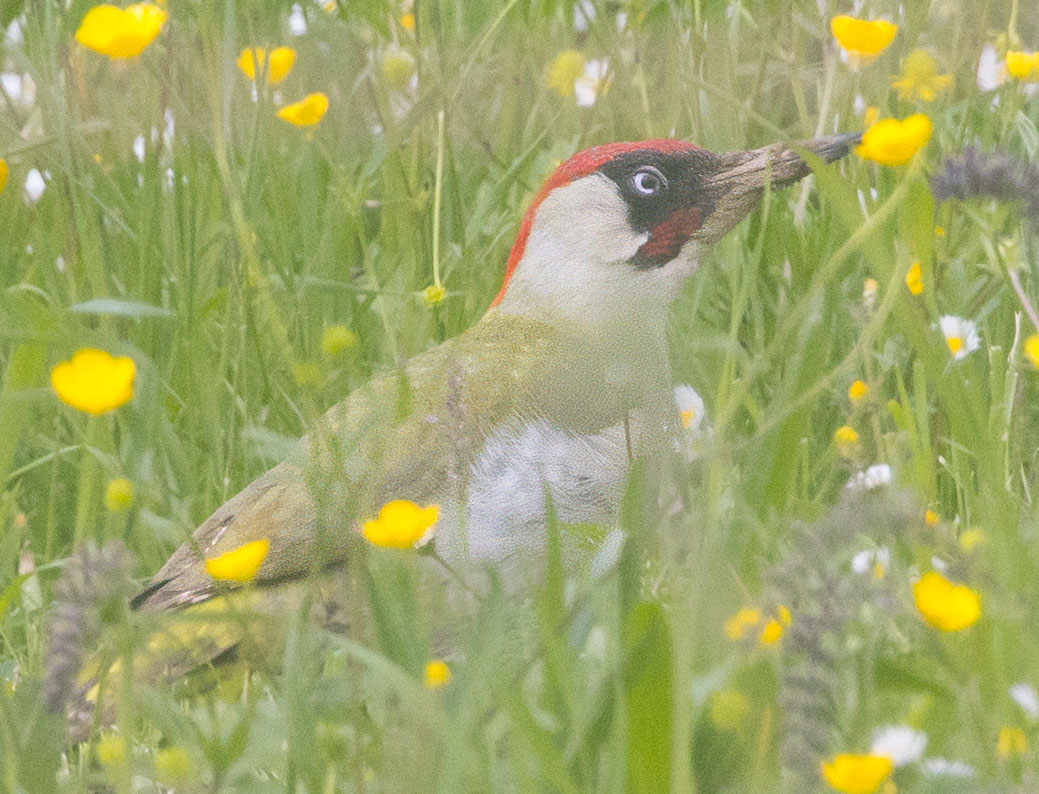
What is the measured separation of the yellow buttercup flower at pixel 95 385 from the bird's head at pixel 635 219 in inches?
51.2

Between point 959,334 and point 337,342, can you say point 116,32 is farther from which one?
point 959,334

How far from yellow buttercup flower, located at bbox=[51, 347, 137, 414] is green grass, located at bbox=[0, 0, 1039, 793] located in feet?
0.15

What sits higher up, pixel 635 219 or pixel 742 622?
pixel 742 622

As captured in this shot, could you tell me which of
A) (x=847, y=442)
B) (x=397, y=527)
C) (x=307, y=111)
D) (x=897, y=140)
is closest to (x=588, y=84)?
(x=307, y=111)

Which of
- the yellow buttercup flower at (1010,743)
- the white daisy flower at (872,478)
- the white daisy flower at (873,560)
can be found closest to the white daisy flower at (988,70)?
the white daisy flower at (872,478)

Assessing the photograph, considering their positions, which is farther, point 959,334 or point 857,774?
point 959,334

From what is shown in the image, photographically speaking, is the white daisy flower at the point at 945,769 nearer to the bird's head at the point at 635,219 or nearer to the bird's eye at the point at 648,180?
the bird's head at the point at 635,219

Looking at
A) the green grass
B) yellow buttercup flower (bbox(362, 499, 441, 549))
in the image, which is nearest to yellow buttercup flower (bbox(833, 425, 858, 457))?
the green grass

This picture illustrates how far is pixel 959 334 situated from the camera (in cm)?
285

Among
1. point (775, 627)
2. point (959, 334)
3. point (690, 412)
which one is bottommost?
point (690, 412)

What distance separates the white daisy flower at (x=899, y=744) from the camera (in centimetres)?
143

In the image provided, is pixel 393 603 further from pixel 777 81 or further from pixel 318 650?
pixel 777 81

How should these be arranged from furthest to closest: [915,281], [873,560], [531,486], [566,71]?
[566,71] < [915,281] < [531,486] < [873,560]

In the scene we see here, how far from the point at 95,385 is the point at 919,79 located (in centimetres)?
237
